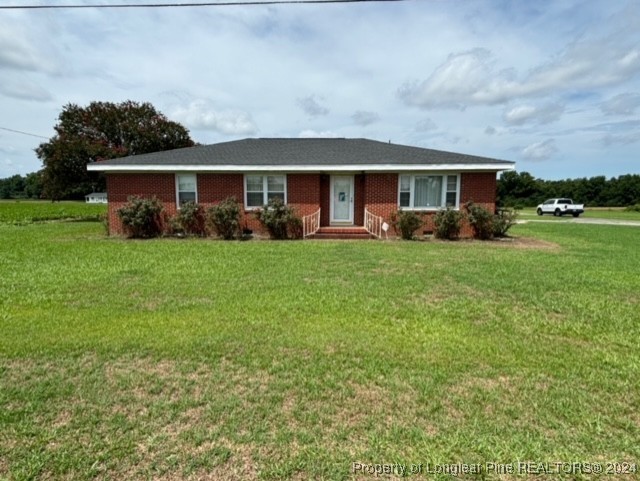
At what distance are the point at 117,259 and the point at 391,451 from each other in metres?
8.66

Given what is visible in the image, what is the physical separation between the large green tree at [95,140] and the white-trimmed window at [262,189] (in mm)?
14339

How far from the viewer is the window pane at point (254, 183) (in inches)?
575

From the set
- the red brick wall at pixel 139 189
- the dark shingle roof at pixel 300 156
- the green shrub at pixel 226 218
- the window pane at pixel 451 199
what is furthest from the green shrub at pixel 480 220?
the red brick wall at pixel 139 189

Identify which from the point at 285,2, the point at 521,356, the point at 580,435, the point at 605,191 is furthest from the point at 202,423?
the point at 605,191

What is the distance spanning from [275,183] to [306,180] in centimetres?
121

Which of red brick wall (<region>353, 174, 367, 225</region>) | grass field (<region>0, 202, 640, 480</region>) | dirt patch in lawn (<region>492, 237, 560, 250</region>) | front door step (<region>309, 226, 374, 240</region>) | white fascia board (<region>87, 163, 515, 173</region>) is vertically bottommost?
grass field (<region>0, 202, 640, 480</region>)

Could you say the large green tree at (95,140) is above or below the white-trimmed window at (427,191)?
above

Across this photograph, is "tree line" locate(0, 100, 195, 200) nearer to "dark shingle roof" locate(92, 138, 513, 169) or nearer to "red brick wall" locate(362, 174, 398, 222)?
"dark shingle roof" locate(92, 138, 513, 169)

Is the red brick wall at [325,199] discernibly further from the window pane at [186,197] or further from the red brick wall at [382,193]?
the window pane at [186,197]

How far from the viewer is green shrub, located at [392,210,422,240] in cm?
1327

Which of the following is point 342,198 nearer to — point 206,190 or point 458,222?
point 458,222

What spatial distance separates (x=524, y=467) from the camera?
7.75 ft

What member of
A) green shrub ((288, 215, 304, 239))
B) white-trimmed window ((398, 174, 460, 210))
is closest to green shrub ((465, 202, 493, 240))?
white-trimmed window ((398, 174, 460, 210))

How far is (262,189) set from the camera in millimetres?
14680
